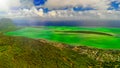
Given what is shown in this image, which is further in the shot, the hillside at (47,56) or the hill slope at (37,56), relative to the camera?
the hillside at (47,56)

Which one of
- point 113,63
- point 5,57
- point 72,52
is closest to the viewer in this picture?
point 5,57

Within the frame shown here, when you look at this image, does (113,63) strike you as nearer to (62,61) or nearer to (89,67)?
(89,67)

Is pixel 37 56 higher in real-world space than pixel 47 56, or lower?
higher

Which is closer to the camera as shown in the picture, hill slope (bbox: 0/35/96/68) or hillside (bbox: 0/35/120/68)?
hill slope (bbox: 0/35/96/68)

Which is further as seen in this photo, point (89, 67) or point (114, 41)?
point (114, 41)

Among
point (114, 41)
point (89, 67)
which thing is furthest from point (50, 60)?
point (114, 41)

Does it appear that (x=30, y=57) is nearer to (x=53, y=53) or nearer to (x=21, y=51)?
(x=21, y=51)

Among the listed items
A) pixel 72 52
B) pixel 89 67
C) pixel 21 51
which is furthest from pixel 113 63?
pixel 21 51

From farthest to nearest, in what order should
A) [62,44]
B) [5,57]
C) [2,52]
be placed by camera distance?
1. [62,44]
2. [2,52]
3. [5,57]

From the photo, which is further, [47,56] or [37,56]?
[47,56]

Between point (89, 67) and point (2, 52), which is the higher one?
point (2, 52)
